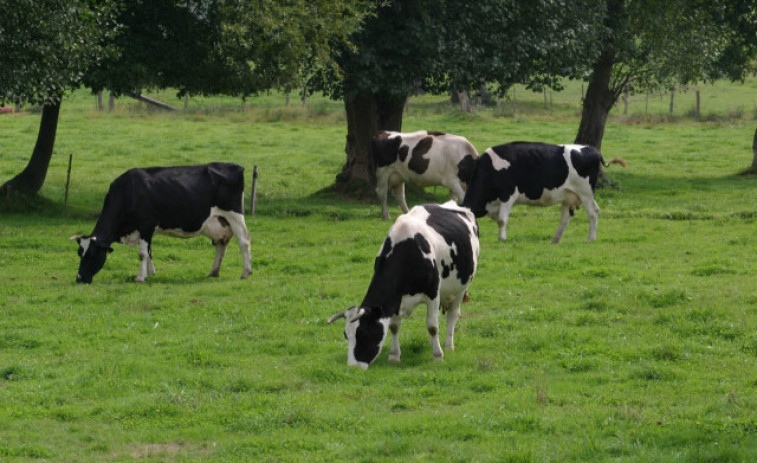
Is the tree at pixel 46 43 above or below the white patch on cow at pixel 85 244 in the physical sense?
above

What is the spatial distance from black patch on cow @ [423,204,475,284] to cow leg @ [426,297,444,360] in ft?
1.59

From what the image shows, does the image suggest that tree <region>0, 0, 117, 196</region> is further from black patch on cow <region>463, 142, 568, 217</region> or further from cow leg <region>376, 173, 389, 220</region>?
black patch on cow <region>463, 142, 568, 217</region>

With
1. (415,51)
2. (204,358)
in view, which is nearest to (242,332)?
(204,358)

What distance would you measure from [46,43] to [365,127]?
11.0 m

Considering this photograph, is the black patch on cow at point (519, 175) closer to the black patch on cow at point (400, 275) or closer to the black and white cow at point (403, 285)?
the black and white cow at point (403, 285)

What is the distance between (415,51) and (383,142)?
9.38 feet

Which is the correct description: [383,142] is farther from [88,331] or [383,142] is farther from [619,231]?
[88,331]

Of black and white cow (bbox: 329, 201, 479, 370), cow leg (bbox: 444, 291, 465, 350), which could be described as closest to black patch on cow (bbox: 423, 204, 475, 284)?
black and white cow (bbox: 329, 201, 479, 370)

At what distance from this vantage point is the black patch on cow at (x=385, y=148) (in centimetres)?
2939

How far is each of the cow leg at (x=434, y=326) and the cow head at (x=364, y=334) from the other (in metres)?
0.67

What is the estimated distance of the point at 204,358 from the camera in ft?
49.4

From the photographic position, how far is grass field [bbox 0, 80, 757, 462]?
11.5 meters

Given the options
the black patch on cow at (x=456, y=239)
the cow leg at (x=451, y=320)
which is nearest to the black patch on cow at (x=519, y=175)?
the black patch on cow at (x=456, y=239)

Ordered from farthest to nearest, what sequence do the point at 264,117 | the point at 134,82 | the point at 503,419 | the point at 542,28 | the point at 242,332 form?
the point at 264,117 < the point at 542,28 < the point at 134,82 < the point at 242,332 < the point at 503,419
